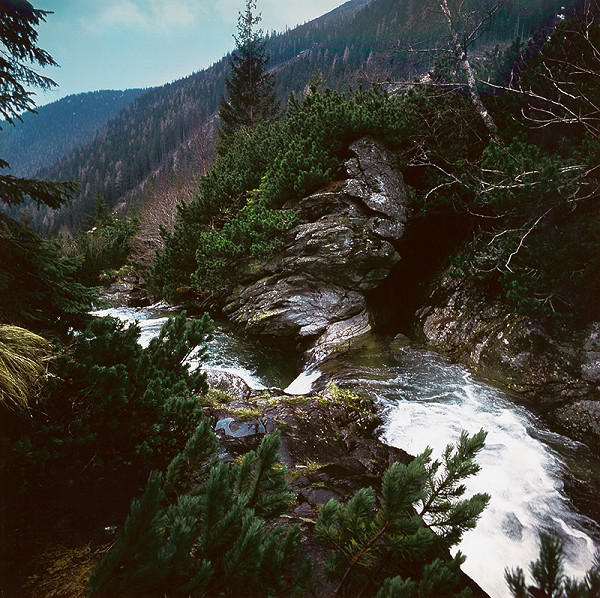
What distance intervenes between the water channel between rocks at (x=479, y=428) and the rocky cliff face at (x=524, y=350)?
499 millimetres

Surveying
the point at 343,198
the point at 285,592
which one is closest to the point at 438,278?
the point at 343,198

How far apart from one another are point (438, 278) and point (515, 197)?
353cm

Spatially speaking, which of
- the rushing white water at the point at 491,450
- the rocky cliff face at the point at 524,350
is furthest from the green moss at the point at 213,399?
the rocky cliff face at the point at 524,350

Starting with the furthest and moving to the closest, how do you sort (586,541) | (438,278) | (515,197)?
(438,278) → (515,197) → (586,541)

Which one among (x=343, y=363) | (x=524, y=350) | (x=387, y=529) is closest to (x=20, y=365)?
(x=387, y=529)

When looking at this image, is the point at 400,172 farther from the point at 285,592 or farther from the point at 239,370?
the point at 285,592

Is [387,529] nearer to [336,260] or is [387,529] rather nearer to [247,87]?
[336,260]

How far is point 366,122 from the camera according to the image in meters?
9.91

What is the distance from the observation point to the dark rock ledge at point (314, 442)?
272 centimetres

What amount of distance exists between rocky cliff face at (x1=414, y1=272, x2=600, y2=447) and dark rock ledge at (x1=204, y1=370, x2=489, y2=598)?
11.2 feet

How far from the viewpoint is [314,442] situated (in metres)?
4.30

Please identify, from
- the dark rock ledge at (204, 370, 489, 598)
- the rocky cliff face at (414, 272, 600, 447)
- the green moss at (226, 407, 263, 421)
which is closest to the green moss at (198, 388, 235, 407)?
the dark rock ledge at (204, 370, 489, 598)

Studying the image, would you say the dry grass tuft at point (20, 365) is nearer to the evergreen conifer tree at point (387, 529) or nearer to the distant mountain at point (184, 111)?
the evergreen conifer tree at point (387, 529)

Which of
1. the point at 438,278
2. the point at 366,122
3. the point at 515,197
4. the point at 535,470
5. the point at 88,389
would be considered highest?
the point at 366,122
